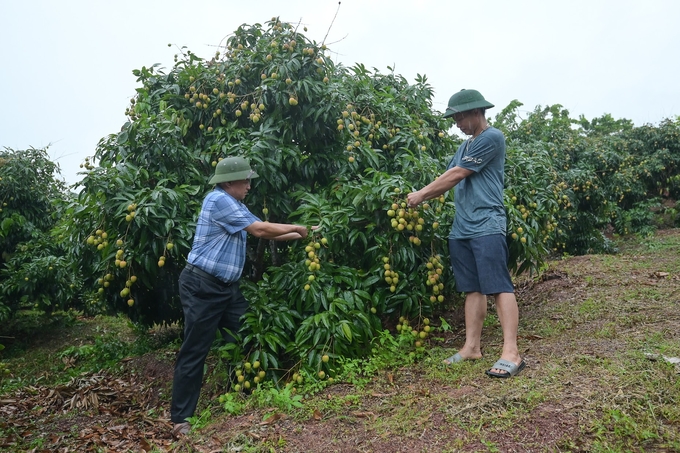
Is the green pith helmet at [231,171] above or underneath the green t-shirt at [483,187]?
above

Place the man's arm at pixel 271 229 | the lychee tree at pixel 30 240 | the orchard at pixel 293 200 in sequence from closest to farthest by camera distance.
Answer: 1. the man's arm at pixel 271 229
2. the orchard at pixel 293 200
3. the lychee tree at pixel 30 240

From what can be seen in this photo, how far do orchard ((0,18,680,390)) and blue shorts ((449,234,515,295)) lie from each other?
0.27 meters

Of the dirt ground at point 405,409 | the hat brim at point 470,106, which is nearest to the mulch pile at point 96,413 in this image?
the dirt ground at point 405,409

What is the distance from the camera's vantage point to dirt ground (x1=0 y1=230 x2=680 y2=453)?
103 inches

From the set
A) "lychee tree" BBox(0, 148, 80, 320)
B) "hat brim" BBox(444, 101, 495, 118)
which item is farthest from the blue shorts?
"lychee tree" BBox(0, 148, 80, 320)

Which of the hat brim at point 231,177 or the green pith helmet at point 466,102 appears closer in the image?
the green pith helmet at point 466,102

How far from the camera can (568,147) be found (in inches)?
448

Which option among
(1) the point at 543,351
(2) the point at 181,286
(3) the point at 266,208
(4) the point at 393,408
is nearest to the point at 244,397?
(2) the point at 181,286

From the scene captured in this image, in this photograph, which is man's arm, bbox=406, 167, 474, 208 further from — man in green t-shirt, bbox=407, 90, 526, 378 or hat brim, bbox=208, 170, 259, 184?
hat brim, bbox=208, 170, 259, 184

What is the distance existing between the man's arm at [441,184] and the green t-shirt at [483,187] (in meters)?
0.05

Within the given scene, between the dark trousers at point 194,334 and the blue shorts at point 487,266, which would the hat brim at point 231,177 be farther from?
the blue shorts at point 487,266

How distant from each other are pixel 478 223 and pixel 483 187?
0.75 ft

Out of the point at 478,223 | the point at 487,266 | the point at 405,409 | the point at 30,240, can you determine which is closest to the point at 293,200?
the point at 478,223

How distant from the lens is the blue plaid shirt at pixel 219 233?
11.2 feet
